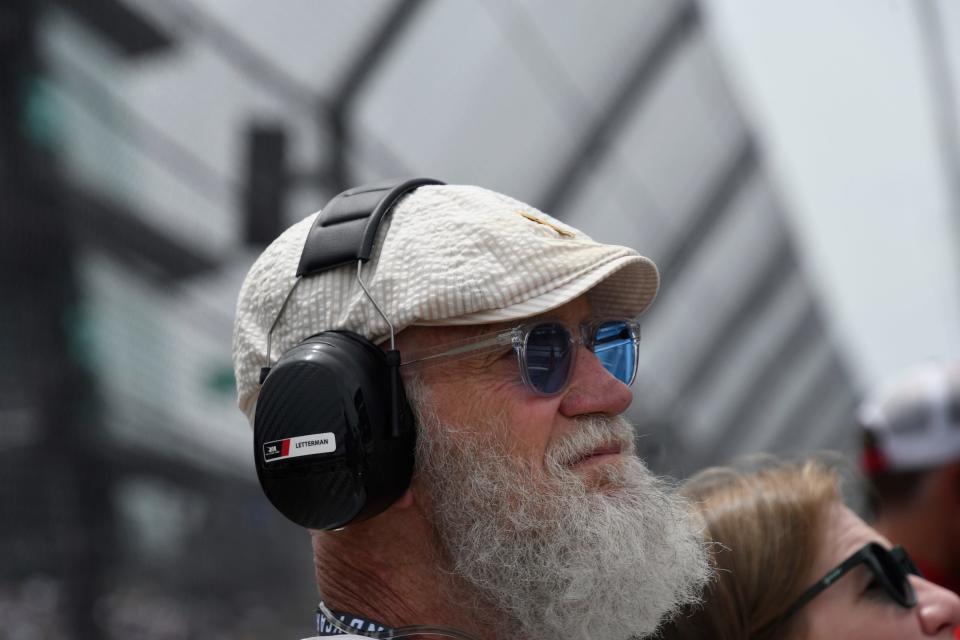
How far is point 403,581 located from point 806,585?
2.65 feet

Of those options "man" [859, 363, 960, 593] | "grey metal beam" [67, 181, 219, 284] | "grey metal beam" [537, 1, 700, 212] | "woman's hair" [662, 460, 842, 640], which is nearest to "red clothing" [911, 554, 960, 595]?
"man" [859, 363, 960, 593]

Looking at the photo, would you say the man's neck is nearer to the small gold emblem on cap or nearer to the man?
the small gold emblem on cap

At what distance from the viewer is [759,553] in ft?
7.24

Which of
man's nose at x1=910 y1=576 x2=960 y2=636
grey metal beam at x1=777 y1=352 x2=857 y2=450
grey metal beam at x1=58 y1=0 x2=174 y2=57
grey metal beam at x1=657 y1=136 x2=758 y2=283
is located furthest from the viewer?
grey metal beam at x1=777 y1=352 x2=857 y2=450

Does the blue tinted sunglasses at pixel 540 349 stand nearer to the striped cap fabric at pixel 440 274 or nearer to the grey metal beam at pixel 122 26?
the striped cap fabric at pixel 440 274

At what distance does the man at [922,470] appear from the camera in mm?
3459

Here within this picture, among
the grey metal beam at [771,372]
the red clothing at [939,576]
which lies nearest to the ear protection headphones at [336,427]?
the red clothing at [939,576]

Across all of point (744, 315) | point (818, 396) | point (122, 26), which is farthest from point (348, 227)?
point (818, 396)

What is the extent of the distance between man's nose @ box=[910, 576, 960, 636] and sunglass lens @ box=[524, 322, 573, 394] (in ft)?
2.79

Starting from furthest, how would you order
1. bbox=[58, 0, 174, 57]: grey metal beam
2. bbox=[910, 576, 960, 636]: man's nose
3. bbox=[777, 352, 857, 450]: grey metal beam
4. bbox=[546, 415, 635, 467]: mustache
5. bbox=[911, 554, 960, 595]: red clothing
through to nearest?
bbox=[777, 352, 857, 450]: grey metal beam → bbox=[58, 0, 174, 57]: grey metal beam → bbox=[911, 554, 960, 595]: red clothing → bbox=[910, 576, 960, 636]: man's nose → bbox=[546, 415, 635, 467]: mustache

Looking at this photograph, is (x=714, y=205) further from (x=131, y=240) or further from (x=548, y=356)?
(x=548, y=356)

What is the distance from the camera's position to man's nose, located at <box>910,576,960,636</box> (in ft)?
7.07

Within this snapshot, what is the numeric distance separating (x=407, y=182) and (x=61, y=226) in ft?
8.53

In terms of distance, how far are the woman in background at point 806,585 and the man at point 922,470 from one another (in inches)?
50.4
